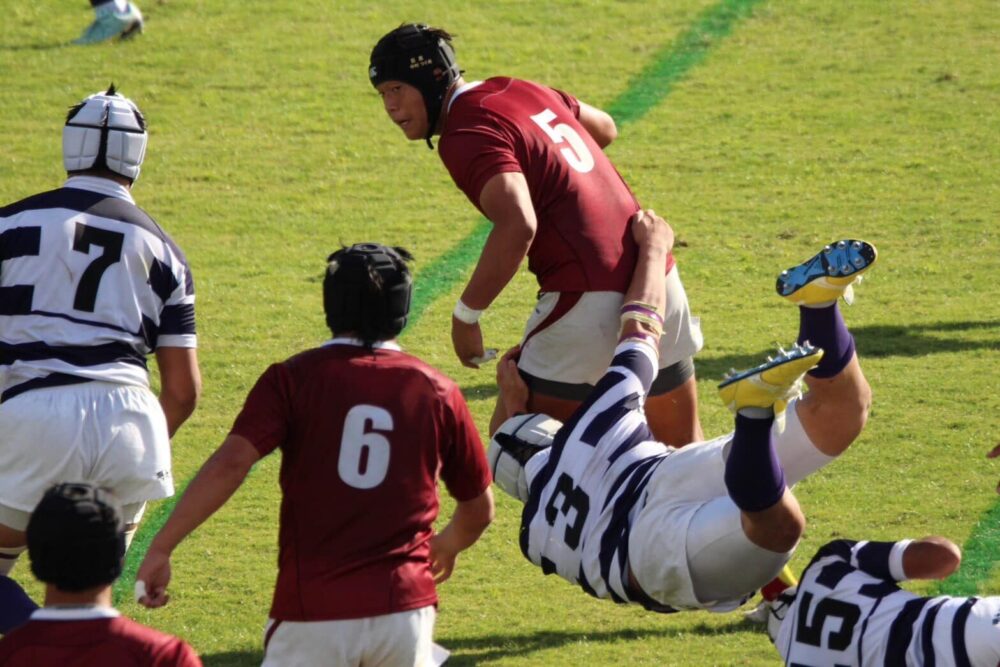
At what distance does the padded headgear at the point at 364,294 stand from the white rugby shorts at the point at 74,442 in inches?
47.7

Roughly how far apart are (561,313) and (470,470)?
50.4 inches

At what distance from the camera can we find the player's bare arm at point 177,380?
4805 mm

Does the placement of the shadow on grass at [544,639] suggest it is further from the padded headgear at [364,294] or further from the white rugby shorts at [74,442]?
the padded headgear at [364,294]

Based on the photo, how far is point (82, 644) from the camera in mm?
2980

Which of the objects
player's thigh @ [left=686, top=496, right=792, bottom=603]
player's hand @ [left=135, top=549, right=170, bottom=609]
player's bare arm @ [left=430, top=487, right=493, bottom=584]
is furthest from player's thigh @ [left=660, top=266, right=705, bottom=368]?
player's hand @ [left=135, top=549, right=170, bottom=609]

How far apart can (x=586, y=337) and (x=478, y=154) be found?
0.68 m

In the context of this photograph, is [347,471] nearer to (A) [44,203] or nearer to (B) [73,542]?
(B) [73,542]

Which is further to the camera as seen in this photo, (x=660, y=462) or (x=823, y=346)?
(x=823, y=346)

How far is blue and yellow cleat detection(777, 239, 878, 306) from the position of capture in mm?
4539

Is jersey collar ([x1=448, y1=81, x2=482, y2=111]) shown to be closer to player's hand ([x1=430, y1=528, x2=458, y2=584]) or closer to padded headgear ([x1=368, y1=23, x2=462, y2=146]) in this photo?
padded headgear ([x1=368, y1=23, x2=462, y2=146])

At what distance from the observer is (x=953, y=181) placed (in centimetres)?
1061

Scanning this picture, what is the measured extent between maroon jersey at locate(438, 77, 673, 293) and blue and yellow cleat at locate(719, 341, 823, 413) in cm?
116

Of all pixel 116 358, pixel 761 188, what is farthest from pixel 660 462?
pixel 761 188

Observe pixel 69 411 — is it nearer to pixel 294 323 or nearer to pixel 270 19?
pixel 294 323
